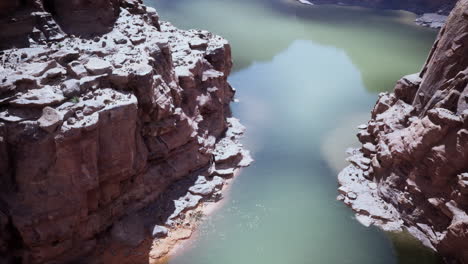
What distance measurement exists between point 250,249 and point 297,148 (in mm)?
7170

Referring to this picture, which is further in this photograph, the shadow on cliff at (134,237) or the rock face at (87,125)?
the shadow on cliff at (134,237)

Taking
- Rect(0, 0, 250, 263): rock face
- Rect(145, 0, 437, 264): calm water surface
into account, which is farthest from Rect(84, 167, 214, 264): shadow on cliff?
Rect(145, 0, 437, 264): calm water surface

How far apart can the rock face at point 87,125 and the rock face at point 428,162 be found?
6359 mm

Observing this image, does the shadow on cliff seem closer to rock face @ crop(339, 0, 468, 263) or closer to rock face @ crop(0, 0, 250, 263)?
rock face @ crop(0, 0, 250, 263)

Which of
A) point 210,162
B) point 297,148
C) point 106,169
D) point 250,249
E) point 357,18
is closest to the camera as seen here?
point 106,169

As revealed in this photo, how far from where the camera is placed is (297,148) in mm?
19359

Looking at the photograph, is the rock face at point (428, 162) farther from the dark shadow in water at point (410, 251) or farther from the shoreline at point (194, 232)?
the shoreline at point (194, 232)

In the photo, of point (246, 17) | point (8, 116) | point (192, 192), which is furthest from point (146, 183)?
point (246, 17)

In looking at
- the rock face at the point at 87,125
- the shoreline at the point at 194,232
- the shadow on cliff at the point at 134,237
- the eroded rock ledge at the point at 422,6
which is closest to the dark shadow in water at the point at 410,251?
the shoreline at the point at 194,232

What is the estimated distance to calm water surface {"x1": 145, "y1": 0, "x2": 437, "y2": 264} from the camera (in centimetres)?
1387

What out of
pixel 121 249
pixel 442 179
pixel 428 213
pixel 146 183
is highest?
pixel 442 179

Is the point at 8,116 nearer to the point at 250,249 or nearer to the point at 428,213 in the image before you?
the point at 250,249

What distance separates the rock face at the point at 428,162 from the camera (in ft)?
43.7

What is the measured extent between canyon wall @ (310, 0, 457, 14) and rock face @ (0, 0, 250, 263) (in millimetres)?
35800
